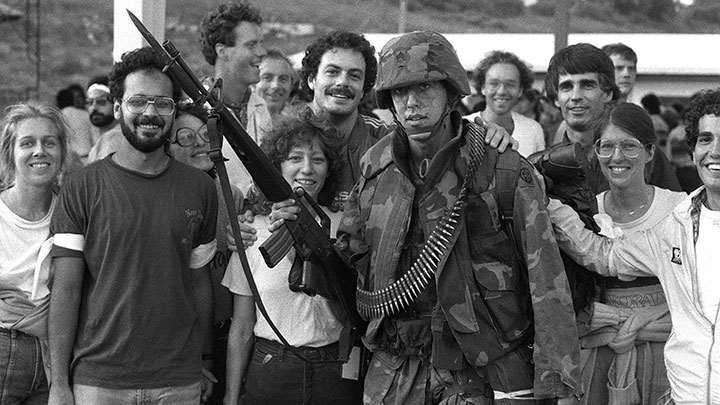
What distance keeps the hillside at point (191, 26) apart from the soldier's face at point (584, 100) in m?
20.5

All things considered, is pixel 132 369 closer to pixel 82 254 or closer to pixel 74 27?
pixel 82 254

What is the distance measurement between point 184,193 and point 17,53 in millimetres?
27544

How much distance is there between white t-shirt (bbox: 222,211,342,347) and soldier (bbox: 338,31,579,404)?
1.20 ft

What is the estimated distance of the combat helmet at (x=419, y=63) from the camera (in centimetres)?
387

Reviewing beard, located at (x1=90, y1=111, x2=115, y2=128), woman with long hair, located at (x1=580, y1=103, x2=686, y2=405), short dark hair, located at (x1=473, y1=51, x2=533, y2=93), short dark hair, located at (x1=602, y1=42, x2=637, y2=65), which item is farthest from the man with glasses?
beard, located at (x1=90, y1=111, x2=115, y2=128)

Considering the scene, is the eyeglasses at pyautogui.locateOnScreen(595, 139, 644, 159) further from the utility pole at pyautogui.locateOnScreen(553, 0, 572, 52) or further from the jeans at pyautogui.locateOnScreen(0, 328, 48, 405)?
the utility pole at pyautogui.locateOnScreen(553, 0, 572, 52)

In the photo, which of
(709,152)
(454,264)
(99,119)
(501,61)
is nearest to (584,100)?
(709,152)

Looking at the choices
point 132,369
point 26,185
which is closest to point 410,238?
point 132,369

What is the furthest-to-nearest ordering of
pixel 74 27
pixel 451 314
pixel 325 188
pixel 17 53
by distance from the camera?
pixel 74 27
pixel 17 53
pixel 325 188
pixel 451 314

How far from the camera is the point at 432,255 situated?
3.91 metres

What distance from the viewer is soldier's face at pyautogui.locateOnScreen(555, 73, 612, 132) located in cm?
519

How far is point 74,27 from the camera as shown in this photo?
3378 centimetres

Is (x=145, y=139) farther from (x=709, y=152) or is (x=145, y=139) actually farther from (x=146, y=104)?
(x=709, y=152)

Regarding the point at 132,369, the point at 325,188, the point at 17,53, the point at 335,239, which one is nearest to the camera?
the point at 132,369
